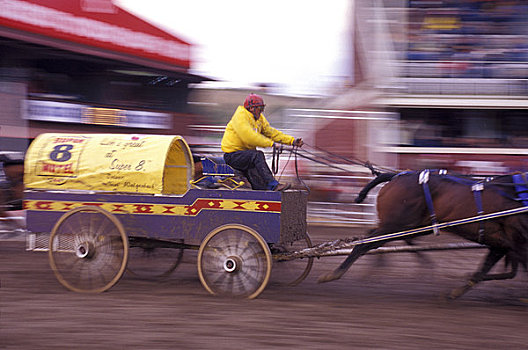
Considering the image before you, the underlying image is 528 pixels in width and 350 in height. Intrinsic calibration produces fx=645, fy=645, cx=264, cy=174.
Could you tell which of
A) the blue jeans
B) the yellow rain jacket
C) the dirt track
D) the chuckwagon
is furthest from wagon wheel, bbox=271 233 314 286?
the yellow rain jacket

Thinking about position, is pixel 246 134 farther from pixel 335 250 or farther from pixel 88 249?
pixel 88 249

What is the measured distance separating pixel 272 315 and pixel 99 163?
2.32m

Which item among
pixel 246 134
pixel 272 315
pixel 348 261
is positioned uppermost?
pixel 246 134

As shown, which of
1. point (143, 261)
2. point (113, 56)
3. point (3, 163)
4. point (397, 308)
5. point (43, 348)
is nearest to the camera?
point (43, 348)

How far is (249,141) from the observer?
6.64 metres

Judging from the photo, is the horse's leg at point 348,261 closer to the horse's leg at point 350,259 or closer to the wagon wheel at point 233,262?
the horse's leg at point 350,259

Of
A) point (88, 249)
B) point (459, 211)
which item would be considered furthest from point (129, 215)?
point (459, 211)

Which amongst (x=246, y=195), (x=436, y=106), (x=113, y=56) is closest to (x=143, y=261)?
(x=246, y=195)

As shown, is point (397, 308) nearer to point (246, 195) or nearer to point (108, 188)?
point (246, 195)

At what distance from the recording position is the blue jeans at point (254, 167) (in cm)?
660

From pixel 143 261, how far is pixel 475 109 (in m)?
9.72

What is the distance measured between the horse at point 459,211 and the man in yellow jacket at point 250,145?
1.06 meters

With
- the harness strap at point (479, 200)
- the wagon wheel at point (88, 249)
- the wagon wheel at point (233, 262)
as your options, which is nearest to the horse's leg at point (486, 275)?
the harness strap at point (479, 200)

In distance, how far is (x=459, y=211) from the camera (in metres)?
6.26
